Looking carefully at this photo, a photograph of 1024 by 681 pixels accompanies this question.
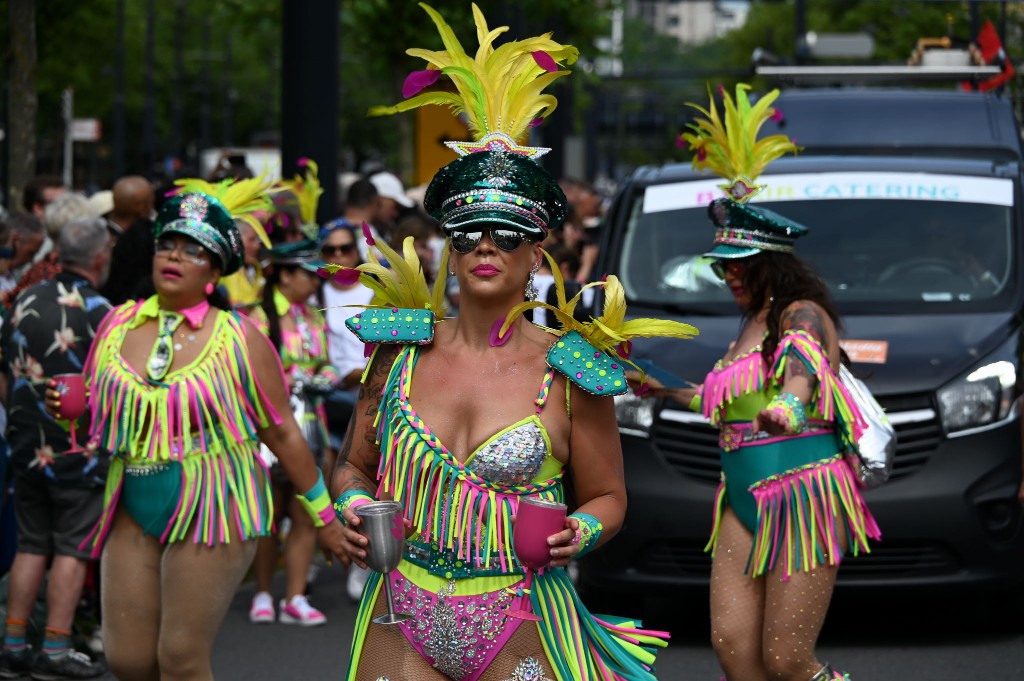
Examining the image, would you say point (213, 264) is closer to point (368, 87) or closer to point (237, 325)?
point (237, 325)

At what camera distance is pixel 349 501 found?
4.51 metres

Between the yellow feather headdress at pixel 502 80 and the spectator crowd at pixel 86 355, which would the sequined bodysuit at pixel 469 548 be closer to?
the yellow feather headdress at pixel 502 80

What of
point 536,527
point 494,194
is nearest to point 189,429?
point 494,194

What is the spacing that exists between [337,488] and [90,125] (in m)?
27.7

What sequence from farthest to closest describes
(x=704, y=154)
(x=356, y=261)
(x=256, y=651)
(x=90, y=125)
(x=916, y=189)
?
(x=90, y=125) < (x=356, y=261) < (x=916, y=189) < (x=256, y=651) < (x=704, y=154)

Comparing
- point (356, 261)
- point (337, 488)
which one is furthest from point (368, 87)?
point (337, 488)

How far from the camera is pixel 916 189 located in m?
9.25

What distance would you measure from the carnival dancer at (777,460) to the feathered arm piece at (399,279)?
62.0 inches

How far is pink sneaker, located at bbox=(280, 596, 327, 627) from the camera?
930cm

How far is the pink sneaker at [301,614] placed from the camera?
9.30m

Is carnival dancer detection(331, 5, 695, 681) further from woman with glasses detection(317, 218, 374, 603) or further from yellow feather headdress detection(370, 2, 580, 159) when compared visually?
woman with glasses detection(317, 218, 374, 603)

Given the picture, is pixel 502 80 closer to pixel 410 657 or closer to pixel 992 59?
pixel 410 657

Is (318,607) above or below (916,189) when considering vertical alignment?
below

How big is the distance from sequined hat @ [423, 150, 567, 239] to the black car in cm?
337
